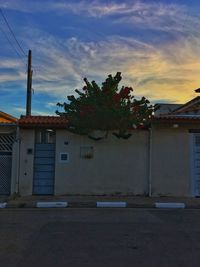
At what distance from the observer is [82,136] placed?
1678cm

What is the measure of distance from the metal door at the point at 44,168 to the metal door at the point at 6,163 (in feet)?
3.41

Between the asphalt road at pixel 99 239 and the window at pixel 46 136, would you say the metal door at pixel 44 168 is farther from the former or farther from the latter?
the asphalt road at pixel 99 239

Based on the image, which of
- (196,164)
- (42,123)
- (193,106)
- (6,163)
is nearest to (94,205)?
(42,123)

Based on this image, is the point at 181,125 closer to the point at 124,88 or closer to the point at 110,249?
the point at 124,88

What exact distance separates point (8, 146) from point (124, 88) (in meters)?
5.07

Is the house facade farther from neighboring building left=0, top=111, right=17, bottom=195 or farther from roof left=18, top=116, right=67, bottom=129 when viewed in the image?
neighboring building left=0, top=111, right=17, bottom=195

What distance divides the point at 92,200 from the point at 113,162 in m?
2.27

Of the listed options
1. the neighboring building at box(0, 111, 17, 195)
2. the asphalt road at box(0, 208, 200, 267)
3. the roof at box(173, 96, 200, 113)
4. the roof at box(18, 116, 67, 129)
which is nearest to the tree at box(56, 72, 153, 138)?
the roof at box(18, 116, 67, 129)

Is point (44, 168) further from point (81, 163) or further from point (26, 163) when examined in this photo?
point (81, 163)

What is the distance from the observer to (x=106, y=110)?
15.5 m

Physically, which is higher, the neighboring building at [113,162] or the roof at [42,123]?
the roof at [42,123]

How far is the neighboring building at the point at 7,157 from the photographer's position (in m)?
16.6

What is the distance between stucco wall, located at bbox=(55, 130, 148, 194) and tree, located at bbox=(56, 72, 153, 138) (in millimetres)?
658

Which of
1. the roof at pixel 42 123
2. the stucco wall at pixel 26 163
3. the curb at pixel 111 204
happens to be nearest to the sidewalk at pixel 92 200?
the curb at pixel 111 204
